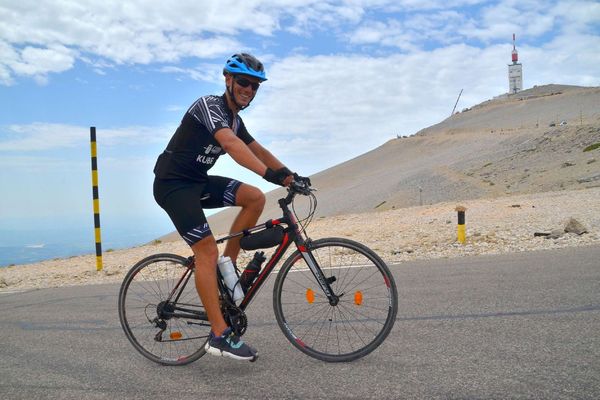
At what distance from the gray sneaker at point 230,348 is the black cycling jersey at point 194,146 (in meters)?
1.17

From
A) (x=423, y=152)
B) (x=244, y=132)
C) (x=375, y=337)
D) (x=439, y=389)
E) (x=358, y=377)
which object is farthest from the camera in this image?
A: (x=423, y=152)

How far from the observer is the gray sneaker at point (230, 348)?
3748 millimetres

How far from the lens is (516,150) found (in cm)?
3353

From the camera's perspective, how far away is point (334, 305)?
13.0 ft

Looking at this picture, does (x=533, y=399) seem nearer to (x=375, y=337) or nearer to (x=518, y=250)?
(x=375, y=337)

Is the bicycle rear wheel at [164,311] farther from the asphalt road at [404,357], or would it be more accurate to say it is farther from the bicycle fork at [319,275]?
the bicycle fork at [319,275]

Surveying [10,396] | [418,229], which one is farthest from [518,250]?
[10,396]

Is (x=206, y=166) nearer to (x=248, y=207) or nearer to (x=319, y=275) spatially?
(x=248, y=207)

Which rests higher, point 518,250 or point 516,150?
point 516,150

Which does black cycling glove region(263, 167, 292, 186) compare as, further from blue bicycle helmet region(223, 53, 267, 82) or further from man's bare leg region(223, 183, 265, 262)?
blue bicycle helmet region(223, 53, 267, 82)

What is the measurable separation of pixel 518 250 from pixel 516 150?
2732cm

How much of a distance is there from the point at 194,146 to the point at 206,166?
197 mm

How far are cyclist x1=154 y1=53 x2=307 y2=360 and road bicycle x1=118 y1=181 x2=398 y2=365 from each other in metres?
0.14

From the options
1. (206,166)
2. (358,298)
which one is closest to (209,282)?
(206,166)
